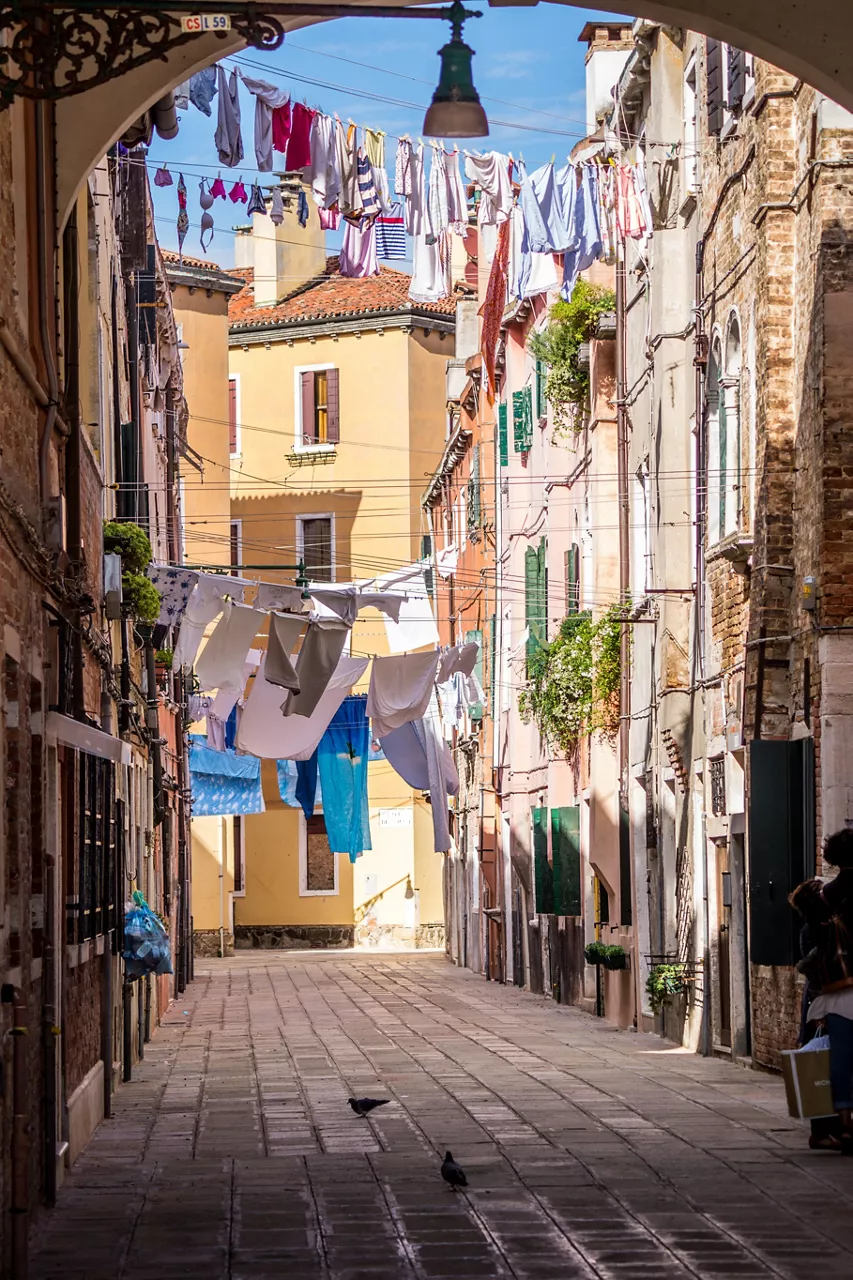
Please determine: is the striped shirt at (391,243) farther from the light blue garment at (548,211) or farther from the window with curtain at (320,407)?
the window with curtain at (320,407)

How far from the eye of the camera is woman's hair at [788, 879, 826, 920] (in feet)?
39.4

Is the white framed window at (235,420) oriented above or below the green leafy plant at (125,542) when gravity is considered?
above

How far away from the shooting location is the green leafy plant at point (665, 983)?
20.1 m

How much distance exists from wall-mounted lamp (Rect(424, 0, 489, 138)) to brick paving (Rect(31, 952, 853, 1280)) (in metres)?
4.50

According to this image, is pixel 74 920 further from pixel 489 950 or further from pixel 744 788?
pixel 489 950

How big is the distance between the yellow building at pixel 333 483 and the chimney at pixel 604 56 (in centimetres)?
2049

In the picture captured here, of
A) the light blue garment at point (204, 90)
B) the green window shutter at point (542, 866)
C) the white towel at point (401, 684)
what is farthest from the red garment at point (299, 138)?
the green window shutter at point (542, 866)

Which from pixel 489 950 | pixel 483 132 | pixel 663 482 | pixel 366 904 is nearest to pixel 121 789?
pixel 663 482

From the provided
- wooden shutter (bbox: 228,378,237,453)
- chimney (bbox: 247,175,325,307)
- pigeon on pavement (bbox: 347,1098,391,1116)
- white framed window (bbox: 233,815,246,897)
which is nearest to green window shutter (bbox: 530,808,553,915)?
pigeon on pavement (bbox: 347,1098,391,1116)

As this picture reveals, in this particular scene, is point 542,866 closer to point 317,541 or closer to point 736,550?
point 736,550

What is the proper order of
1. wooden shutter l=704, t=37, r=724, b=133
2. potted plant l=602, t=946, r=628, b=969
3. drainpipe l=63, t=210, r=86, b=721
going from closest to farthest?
drainpipe l=63, t=210, r=86, b=721, wooden shutter l=704, t=37, r=724, b=133, potted plant l=602, t=946, r=628, b=969

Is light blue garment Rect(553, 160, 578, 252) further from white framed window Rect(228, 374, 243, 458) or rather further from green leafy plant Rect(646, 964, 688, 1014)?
white framed window Rect(228, 374, 243, 458)

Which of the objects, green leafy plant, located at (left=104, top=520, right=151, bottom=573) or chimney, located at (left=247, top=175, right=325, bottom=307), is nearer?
green leafy plant, located at (left=104, top=520, right=151, bottom=573)

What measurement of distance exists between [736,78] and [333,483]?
3225 centimetres
